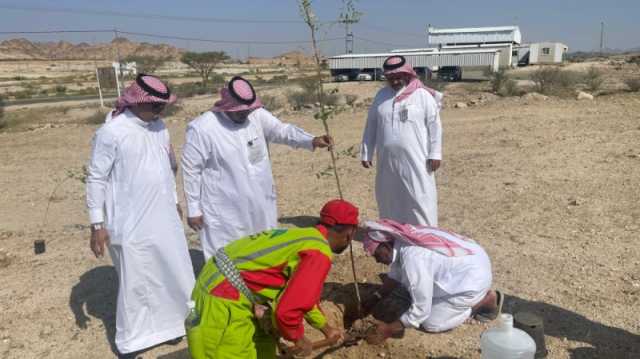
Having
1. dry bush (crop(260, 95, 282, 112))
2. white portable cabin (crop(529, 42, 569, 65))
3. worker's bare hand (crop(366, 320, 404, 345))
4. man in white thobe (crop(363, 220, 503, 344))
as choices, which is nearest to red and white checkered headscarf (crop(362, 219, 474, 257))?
man in white thobe (crop(363, 220, 503, 344))

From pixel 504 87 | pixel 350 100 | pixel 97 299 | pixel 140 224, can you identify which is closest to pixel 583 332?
pixel 140 224

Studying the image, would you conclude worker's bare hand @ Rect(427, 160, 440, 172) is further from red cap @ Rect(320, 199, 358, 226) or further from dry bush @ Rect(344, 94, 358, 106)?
dry bush @ Rect(344, 94, 358, 106)

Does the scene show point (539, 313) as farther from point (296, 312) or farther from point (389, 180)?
point (296, 312)

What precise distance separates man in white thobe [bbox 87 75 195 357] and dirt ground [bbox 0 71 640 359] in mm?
351

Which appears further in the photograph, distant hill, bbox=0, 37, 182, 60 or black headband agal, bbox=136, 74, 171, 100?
distant hill, bbox=0, 37, 182, 60

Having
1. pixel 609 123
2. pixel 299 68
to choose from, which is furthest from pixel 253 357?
pixel 609 123

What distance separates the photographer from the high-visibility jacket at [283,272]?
206 cm

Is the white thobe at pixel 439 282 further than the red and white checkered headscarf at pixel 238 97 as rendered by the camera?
No

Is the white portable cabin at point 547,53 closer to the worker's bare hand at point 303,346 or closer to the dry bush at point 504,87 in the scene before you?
the dry bush at point 504,87

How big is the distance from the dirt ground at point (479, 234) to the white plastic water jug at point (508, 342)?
81cm

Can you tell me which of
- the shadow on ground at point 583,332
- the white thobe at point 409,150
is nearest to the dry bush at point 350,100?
the white thobe at point 409,150

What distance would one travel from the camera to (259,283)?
7.38 ft

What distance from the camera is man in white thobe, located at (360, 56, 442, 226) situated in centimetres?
441

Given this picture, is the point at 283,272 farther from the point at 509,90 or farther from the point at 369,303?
the point at 509,90
